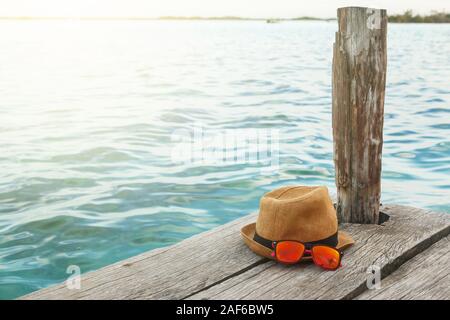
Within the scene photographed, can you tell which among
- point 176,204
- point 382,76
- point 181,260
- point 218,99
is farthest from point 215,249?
point 218,99

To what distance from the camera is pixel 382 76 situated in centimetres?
428

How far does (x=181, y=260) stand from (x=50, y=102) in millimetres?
16223

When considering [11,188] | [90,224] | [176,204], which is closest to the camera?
[90,224]

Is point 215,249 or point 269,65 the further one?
point 269,65

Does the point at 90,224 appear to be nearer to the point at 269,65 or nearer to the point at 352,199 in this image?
the point at 352,199

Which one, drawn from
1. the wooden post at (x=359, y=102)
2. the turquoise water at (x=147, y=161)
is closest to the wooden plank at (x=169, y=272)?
the wooden post at (x=359, y=102)

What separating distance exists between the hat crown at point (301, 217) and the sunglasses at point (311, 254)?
0.06m

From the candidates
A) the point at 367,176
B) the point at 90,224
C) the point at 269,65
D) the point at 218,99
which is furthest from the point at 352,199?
the point at 269,65

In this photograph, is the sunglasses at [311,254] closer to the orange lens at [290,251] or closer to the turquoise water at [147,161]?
the orange lens at [290,251]

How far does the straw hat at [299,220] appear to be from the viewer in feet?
12.6

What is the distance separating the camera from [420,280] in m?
3.72
